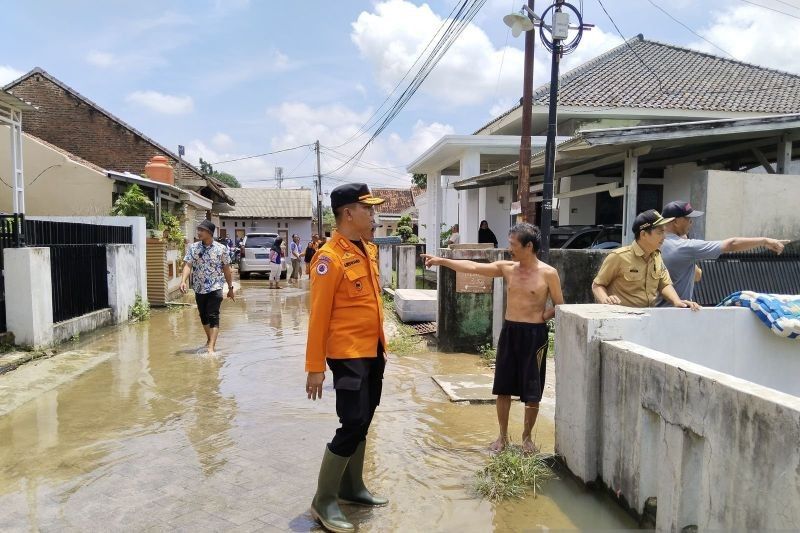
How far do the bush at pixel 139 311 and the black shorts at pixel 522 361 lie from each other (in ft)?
27.1

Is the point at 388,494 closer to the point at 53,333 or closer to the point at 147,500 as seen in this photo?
the point at 147,500

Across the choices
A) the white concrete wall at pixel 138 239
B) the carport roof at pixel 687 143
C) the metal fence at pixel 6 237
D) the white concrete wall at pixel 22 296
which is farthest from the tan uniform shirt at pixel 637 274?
the white concrete wall at pixel 138 239

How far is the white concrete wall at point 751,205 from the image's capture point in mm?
7355

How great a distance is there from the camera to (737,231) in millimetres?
7512

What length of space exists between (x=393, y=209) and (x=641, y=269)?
4358cm

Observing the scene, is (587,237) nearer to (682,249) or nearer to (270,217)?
(682,249)

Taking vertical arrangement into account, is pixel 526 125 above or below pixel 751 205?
above

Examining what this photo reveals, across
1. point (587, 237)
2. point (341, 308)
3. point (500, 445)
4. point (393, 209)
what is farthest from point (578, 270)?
point (393, 209)

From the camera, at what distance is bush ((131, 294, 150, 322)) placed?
34.6 ft

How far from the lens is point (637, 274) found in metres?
4.32

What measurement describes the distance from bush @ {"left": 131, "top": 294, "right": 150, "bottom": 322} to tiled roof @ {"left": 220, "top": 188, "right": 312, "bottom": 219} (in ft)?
90.0

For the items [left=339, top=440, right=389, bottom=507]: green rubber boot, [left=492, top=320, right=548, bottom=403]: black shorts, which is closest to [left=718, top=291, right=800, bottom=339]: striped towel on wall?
[left=492, top=320, right=548, bottom=403]: black shorts

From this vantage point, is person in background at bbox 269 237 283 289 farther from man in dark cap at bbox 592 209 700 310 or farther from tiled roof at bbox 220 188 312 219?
tiled roof at bbox 220 188 312 219

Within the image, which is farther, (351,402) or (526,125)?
(526,125)
